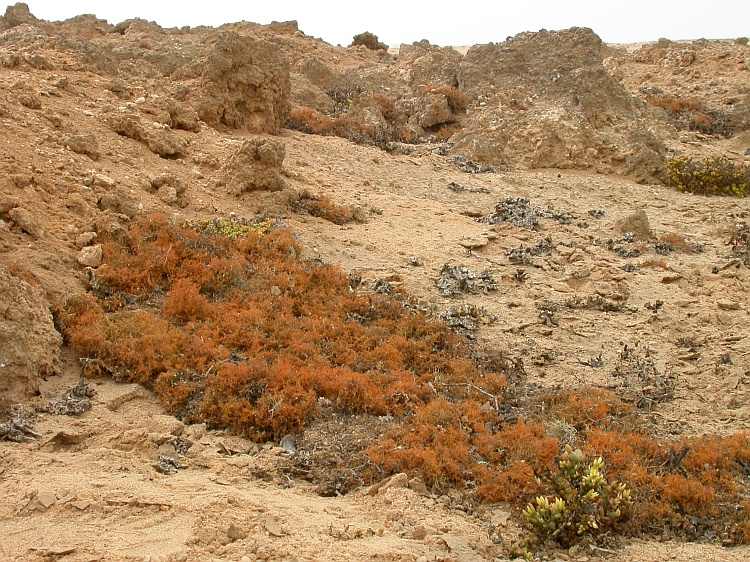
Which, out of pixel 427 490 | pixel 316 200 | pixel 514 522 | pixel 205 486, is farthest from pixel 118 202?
pixel 514 522

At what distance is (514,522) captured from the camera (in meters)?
4.65

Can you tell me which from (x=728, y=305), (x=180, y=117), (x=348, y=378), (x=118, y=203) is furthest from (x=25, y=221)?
(x=728, y=305)

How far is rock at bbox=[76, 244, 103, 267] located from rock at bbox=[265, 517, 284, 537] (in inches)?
167

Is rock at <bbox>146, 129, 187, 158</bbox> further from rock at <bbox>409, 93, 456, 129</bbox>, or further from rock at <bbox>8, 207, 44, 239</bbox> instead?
rock at <bbox>409, 93, 456, 129</bbox>

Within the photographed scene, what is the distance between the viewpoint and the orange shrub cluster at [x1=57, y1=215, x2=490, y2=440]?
5922 millimetres

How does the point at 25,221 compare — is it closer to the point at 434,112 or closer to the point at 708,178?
the point at 434,112

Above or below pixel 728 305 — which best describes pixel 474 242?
above

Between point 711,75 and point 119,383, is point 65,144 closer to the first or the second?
point 119,383

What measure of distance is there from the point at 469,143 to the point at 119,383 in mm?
10163

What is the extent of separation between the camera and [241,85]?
12.6 meters

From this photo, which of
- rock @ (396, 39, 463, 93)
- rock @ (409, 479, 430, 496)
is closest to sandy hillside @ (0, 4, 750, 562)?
rock @ (409, 479, 430, 496)

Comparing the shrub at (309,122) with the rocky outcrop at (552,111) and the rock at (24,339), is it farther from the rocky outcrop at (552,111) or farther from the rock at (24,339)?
the rock at (24,339)

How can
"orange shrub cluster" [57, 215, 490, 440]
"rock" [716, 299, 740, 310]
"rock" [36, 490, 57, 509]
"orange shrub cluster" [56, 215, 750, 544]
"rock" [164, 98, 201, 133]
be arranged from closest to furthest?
"rock" [36, 490, 57, 509], "orange shrub cluster" [56, 215, 750, 544], "orange shrub cluster" [57, 215, 490, 440], "rock" [716, 299, 740, 310], "rock" [164, 98, 201, 133]

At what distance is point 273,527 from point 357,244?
556cm
